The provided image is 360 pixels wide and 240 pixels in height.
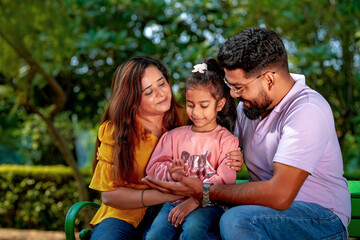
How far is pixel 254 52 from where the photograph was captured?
2.75 m

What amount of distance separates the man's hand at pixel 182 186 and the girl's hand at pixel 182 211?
47 millimetres

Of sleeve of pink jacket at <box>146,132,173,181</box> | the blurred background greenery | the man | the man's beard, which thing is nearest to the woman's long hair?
sleeve of pink jacket at <box>146,132,173,181</box>

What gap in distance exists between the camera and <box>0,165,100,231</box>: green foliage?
350 inches

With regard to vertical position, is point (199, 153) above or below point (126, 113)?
below

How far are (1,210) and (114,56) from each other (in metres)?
5.07

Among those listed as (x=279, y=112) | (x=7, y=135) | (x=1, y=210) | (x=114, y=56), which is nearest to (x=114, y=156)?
(x=279, y=112)

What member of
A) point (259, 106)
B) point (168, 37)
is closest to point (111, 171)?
point (259, 106)

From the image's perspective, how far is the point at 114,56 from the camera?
6496mm

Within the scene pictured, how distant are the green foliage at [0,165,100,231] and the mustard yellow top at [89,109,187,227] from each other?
222 inches

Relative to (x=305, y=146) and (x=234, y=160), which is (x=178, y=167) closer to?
(x=234, y=160)

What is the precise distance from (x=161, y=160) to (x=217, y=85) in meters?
0.61

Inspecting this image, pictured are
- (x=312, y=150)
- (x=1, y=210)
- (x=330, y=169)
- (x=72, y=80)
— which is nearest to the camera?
(x=312, y=150)

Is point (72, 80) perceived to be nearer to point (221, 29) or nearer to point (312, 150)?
point (221, 29)

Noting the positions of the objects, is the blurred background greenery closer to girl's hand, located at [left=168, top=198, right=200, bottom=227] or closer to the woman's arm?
the woman's arm
